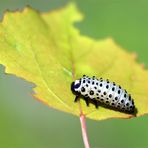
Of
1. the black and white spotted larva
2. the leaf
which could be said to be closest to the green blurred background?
the leaf

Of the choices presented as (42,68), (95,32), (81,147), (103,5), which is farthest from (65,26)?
(103,5)

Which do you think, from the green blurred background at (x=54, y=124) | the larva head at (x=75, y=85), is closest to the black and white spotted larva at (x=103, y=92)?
the larva head at (x=75, y=85)

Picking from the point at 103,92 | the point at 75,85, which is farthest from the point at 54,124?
the point at 75,85

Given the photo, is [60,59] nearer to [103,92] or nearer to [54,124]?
[103,92]

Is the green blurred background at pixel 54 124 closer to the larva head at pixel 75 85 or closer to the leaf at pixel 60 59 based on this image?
the leaf at pixel 60 59

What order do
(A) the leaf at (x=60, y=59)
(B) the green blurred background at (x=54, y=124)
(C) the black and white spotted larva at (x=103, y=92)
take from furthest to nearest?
(B) the green blurred background at (x=54, y=124) < (C) the black and white spotted larva at (x=103, y=92) < (A) the leaf at (x=60, y=59)

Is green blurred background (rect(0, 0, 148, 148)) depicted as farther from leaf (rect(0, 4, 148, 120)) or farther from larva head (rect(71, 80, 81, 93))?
larva head (rect(71, 80, 81, 93))

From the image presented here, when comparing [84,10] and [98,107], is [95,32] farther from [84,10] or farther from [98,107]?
[98,107]
